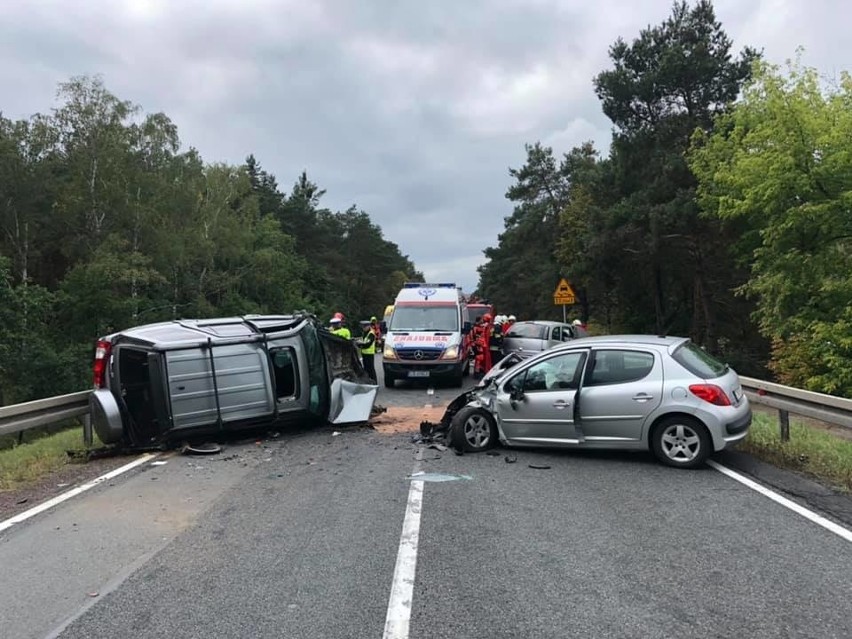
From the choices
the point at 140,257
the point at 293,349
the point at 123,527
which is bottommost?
the point at 123,527

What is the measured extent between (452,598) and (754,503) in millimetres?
3452

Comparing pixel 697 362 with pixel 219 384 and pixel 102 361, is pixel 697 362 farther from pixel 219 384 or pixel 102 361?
pixel 102 361

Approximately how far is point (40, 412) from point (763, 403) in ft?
31.5

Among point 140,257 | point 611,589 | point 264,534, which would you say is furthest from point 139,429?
point 140,257

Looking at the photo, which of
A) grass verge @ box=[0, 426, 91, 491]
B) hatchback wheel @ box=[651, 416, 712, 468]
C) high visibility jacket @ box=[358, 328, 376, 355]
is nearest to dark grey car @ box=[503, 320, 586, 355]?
high visibility jacket @ box=[358, 328, 376, 355]

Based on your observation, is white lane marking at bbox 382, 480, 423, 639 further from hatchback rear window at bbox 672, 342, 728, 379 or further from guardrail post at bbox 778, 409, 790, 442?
guardrail post at bbox 778, 409, 790, 442

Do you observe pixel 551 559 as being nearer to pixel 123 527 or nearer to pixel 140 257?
pixel 123 527

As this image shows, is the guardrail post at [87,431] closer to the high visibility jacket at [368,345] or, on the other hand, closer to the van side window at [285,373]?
the van side window at [285,373]

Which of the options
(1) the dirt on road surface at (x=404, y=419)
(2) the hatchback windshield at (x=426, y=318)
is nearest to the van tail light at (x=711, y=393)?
(1) the dirt on road surface at (x=404, y=419)

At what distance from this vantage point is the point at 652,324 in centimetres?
3903

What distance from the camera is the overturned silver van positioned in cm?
880

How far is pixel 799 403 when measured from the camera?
8242 millimetres

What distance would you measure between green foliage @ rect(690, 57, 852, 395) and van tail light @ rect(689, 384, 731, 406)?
10.7 m

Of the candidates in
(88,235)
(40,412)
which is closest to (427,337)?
(40,412)
